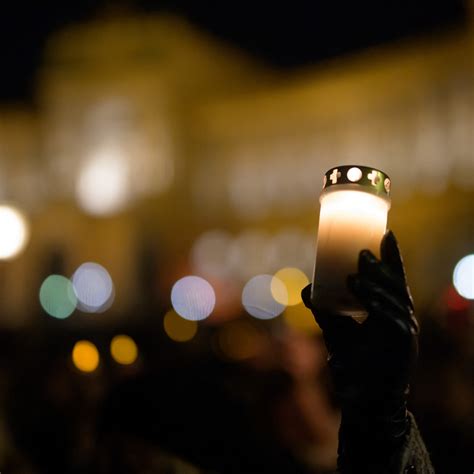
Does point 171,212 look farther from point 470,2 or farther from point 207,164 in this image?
point 470,2

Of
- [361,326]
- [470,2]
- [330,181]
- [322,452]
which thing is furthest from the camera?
[470,2]

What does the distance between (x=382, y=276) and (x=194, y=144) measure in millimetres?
55464

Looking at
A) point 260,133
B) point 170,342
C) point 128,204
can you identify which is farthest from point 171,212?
point 170,342

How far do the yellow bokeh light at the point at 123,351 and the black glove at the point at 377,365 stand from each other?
344 cm

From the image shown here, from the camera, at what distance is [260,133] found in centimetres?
5488

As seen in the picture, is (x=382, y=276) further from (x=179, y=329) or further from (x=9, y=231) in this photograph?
(x=179, y=329)

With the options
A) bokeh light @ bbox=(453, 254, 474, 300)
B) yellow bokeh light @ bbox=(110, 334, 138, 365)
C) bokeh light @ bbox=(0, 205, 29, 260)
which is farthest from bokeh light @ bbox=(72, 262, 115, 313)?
yellow bokeh light @ bbox=(110, 334, 138, 365)

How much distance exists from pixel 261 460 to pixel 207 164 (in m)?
54.2

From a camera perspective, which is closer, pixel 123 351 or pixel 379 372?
pixel 379 372

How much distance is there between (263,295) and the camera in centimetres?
4322

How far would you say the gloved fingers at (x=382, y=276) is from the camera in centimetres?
219

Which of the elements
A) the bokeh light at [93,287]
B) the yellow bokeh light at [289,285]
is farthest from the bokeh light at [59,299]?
the yellow bokeh light at [289,285]

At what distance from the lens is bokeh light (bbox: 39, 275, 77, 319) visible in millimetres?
32072

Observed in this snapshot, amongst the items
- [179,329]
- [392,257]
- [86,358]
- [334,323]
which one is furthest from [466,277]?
[392,257]
